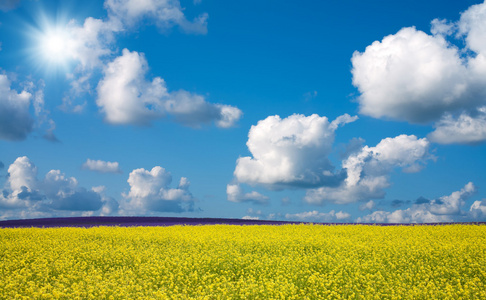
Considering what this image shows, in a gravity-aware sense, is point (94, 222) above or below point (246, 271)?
above

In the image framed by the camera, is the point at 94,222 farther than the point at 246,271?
Yes

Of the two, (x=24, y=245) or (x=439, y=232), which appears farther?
(x=439, y=232)

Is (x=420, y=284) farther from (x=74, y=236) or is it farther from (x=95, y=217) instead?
(x=95, y=217)

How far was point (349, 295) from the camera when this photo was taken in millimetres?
9211

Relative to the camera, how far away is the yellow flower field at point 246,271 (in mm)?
8984

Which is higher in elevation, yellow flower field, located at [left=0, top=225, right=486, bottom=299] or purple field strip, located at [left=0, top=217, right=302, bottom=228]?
purple field strip, located at [left=0, top=217, right=302, bottom=228]

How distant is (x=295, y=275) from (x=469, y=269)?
20.3 ft

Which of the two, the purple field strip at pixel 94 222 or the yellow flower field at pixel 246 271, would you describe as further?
the purple field strip at pixel 94 222

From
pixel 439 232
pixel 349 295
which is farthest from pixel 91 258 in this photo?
pixel 439 232

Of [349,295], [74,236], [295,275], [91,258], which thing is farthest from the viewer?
[74,236]

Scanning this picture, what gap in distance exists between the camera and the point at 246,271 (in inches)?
457

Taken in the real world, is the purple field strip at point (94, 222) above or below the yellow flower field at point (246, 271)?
above

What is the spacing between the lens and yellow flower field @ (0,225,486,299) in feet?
29.5

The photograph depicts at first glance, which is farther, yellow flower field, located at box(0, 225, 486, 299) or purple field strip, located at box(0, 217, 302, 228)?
purple field strip, located at box(0, 217, 302, 228)
